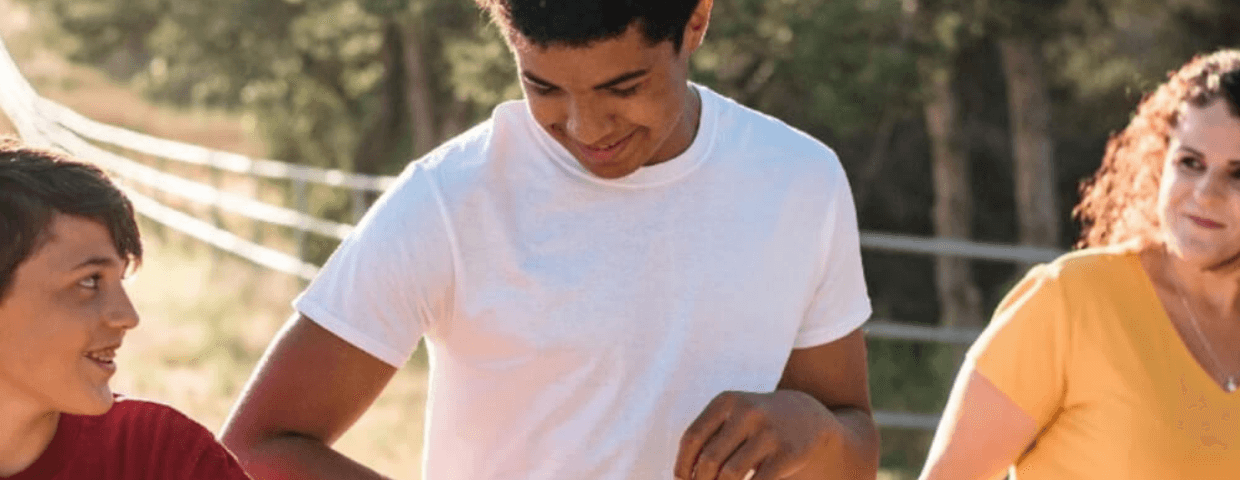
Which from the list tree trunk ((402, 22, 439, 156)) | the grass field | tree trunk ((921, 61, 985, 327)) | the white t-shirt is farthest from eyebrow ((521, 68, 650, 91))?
tree trunk ((402, 22, 439, 156))

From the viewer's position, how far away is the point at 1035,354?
3371 mm

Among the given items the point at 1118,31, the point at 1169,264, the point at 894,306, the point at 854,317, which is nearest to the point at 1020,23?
the point at 1118,31

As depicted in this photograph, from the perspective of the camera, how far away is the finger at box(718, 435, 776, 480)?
2.41 meters

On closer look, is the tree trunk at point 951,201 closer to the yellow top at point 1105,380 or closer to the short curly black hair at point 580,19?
the yellow top at point 1105,380

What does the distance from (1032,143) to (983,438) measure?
12.6 meters

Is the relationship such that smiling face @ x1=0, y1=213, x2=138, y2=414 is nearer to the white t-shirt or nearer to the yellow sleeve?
the white t-shirt

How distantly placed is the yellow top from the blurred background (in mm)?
4819

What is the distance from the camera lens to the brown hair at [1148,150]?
344 centimetres

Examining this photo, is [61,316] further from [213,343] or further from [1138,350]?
[213,343]

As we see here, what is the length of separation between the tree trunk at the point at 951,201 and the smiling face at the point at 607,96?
12.3m

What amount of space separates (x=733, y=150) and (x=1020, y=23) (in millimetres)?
10582

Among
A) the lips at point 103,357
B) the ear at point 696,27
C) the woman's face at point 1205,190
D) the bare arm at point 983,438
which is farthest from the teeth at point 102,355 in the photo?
the woman's face at point 1205,190

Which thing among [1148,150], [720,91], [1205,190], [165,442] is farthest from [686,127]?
[720,91]

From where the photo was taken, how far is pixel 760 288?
2592mm
